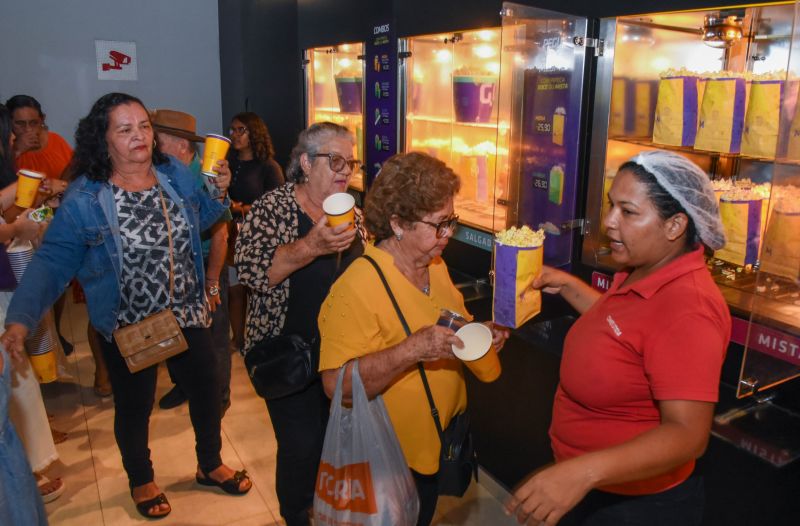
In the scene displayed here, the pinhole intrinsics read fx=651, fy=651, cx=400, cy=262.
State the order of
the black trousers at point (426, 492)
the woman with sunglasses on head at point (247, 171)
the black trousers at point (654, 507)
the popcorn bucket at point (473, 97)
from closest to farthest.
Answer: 1. the black trousers at point (654, 507)
2. the black trousers at point (426, 492)
3. the popcorn bucket at point (473, 97)
4. the woman with sunglasses on head at point (247, 171)

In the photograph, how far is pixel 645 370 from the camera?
1.45 metres

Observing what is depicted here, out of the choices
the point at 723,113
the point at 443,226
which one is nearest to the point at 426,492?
the point at 443,226

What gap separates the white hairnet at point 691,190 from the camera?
148cm

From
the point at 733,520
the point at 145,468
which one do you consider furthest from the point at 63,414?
the point at 733,520

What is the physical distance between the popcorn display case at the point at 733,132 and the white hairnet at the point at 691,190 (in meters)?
0.46

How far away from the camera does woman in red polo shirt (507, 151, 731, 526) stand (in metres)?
Result: 1.31

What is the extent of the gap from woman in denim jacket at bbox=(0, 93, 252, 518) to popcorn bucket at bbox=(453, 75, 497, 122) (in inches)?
64.9

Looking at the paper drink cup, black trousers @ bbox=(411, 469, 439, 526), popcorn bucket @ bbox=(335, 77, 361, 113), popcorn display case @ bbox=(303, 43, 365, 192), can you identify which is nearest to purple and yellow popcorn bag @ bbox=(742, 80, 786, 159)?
the paper drink cup

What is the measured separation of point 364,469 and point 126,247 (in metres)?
1.35

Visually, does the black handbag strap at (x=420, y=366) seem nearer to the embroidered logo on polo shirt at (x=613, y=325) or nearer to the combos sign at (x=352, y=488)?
the combos sign at (x=352, y=488)

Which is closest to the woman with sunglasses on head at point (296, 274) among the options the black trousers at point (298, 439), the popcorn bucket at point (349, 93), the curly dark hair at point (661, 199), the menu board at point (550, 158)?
the black trousers at point (298, 439)

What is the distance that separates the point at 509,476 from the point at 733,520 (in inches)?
47.6

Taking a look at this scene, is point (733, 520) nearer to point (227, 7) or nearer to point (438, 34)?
point (438, 34)

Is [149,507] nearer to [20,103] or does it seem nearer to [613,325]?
[613,325]
